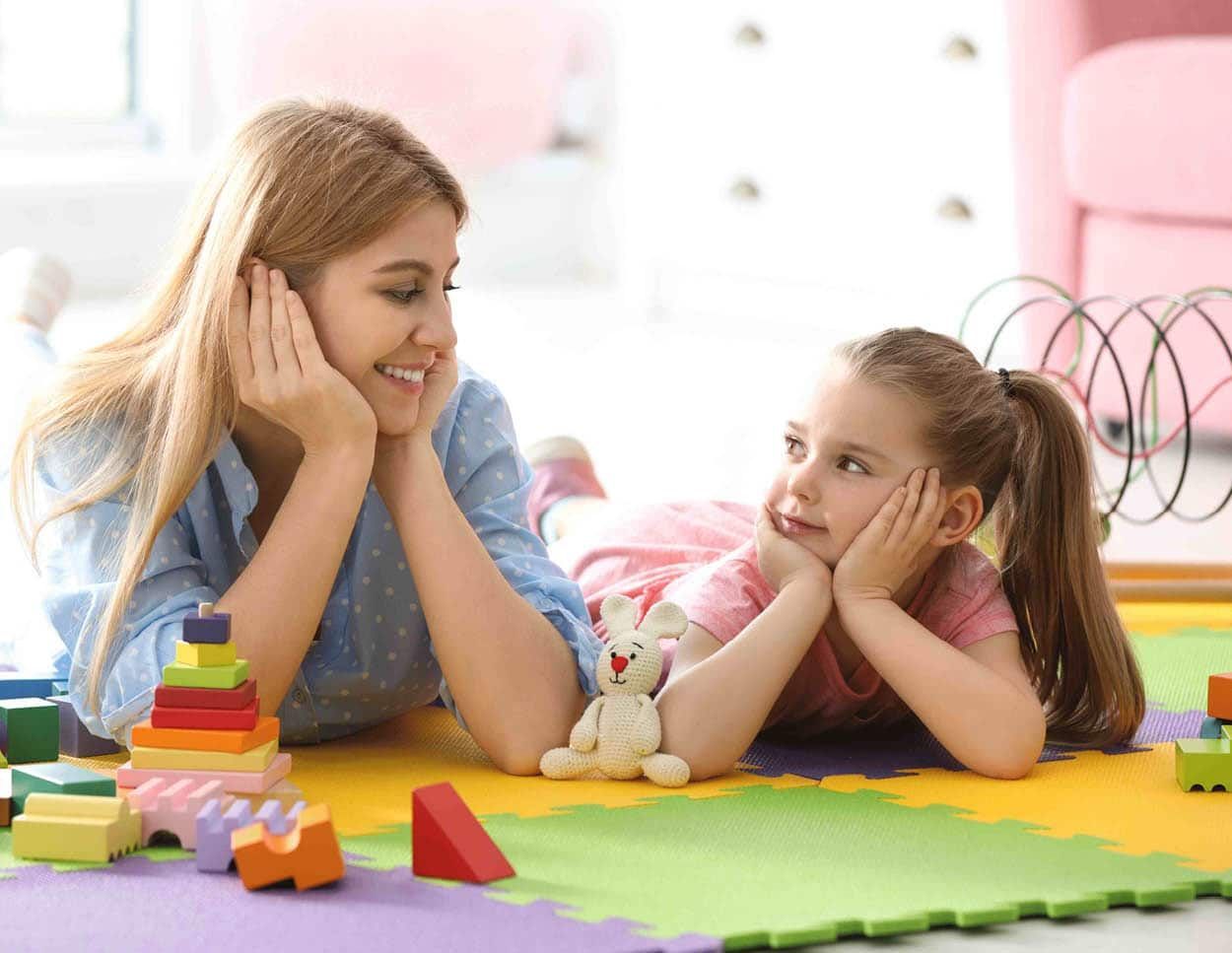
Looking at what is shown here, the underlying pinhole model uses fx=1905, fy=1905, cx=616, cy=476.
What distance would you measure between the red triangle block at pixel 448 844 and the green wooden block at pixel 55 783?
21cm

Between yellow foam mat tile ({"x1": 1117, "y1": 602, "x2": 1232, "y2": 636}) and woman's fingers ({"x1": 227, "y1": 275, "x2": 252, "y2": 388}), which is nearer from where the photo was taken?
woman's fingers ({"x1": 227, "y1": 275, "x2": 252, "y2": 388})

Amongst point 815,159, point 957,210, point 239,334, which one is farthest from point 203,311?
point 815,159

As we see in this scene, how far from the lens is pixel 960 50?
3338mm

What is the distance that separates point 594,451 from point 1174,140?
912 millimetres

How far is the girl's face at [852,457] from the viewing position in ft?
4.50

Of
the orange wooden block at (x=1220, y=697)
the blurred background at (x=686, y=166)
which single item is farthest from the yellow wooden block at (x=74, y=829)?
the blurred background at (x=686, y=166)

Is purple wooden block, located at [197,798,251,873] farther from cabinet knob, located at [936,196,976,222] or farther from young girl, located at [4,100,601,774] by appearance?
cabinet knob, located at [936,196,976,222]

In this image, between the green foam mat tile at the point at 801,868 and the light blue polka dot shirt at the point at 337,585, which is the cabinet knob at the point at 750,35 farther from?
the green foam mat tile at the point at 801,868

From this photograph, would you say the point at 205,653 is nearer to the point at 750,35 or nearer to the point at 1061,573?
the point at 1061,573

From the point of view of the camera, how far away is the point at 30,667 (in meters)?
1.55

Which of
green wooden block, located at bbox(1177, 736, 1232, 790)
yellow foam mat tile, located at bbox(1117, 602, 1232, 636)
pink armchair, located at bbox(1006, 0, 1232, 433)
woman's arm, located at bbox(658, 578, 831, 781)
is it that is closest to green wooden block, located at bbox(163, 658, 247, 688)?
woman's arm, located at bbox(658, 578, 831, 781)

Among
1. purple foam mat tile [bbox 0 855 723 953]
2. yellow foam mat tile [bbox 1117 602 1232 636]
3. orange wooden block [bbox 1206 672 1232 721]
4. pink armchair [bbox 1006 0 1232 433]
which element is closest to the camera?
purple foam mat tile [bbox 0 855 723 953]

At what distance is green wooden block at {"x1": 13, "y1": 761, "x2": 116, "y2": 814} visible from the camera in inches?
46.2

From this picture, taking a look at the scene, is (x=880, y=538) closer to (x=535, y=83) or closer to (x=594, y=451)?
(x=594, y=451)
